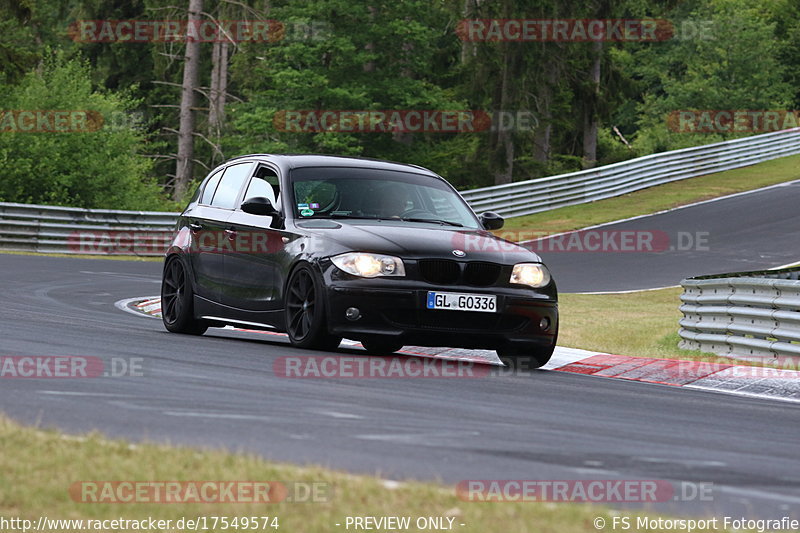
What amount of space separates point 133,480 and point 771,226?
32418 mm

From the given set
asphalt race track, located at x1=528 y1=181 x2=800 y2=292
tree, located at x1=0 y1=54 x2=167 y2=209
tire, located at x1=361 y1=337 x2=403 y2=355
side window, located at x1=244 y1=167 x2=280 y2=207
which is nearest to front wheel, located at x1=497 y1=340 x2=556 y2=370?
tire, located at x1=361 y1=337 x2=403 y2=355

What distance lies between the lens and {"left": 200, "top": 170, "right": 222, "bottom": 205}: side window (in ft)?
45.1

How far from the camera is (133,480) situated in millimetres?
5258

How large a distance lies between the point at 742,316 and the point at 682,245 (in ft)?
64.7

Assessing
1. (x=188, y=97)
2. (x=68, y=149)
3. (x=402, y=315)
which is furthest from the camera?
(x=188, y=97)

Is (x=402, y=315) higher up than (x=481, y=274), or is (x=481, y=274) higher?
(x=481, y=274)

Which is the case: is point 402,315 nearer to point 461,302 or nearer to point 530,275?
point 461,302

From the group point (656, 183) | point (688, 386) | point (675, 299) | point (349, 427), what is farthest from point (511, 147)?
point (349, 427)

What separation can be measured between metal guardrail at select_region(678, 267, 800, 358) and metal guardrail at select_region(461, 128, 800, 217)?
22518mm

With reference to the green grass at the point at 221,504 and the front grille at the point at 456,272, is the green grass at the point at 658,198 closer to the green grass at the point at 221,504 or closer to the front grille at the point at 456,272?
the front grille at the point at 456,272

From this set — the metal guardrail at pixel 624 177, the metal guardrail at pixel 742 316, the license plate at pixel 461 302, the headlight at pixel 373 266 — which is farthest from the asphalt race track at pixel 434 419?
the metal guardrail at pixel 624 177

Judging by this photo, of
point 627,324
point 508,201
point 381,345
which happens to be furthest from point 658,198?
point 381,345

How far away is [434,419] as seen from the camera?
7.48m

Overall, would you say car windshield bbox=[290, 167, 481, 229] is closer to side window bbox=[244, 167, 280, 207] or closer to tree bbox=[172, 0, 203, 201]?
side window bbox=[244, 167, 280, 207]
